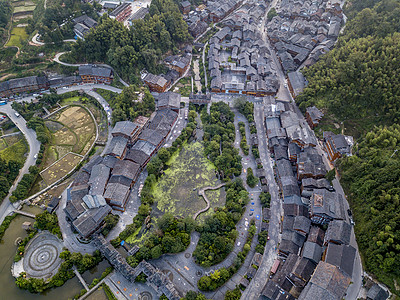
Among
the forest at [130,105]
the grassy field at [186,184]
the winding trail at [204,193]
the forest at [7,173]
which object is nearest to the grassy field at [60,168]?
the forest at [7,173]

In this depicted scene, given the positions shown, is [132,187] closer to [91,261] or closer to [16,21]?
[91,261]

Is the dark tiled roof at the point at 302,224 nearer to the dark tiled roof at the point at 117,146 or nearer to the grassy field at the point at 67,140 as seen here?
the dark tiled roof at the point at 117,146

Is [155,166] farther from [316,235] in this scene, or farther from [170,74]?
[170,74]

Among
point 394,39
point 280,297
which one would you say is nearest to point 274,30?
point 394,39

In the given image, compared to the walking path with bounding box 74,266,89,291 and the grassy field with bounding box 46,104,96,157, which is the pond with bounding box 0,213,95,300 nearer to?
the walking path with bounding box 74,266,89,291

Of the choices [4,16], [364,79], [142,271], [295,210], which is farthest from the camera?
[4,16]

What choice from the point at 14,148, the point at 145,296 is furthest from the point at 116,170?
the point at 14,148
